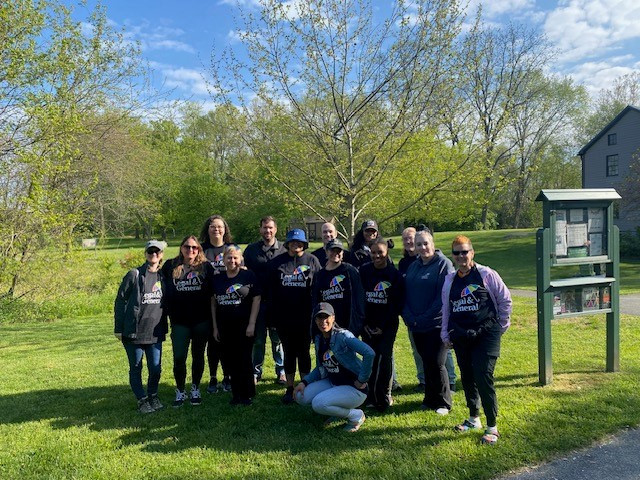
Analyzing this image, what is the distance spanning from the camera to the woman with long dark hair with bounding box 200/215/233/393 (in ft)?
17.8

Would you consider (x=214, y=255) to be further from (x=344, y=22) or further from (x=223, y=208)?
(x=223, y=208)

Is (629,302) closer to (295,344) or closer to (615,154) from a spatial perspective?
(295,344)

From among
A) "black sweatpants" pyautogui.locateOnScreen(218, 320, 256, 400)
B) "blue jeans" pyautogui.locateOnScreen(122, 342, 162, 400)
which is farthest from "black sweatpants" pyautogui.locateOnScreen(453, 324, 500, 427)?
"blue jeans" pyautogui.locateOnScreen(122, 342, 162, 400)

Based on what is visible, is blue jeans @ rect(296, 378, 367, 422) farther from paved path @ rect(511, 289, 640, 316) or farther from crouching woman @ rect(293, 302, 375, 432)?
paved path @ rect(511, 289, 640, 316)

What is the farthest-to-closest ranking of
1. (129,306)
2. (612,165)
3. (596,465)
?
(612,165)
(129,306)
(596,465)

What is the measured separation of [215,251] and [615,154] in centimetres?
3386

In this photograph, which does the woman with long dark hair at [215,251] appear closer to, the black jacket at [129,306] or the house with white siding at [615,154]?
the black jacket at [129,306]

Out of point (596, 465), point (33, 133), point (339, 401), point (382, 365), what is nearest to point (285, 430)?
point (339, 401)

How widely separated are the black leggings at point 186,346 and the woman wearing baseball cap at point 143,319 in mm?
153

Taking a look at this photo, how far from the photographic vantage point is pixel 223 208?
43.2 meters

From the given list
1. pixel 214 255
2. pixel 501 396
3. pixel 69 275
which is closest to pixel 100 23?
pixel 69 275

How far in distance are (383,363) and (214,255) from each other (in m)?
2.31

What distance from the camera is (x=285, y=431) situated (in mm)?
4332

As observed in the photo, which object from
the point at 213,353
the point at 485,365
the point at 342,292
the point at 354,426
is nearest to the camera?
the point at 485,365
